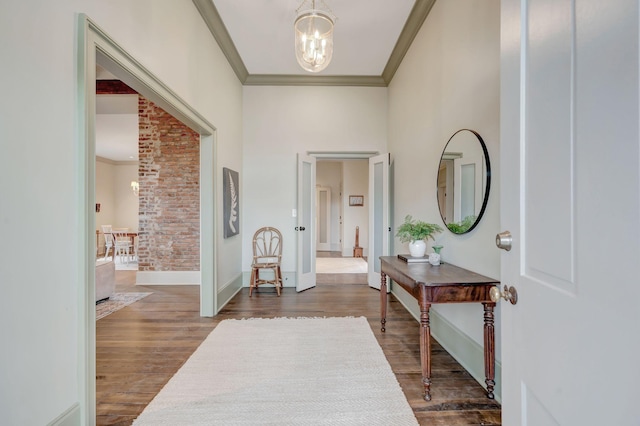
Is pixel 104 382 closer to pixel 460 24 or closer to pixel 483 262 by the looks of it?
pixel 483 262

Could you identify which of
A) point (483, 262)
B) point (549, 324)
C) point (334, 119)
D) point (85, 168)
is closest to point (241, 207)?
point (334, 119)

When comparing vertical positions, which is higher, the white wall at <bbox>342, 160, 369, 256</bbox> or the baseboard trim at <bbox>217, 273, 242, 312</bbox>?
the white wall at <bbox>342, 160, 369, 256</bbox>

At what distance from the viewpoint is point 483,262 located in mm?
2059

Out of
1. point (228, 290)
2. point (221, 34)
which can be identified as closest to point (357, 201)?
point (228, 290)

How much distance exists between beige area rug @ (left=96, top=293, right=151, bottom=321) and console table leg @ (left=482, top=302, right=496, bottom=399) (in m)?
3.88

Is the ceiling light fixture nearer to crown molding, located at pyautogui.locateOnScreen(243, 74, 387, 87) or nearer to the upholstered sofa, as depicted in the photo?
crown molding, located at pyautogui.locateOnScreen(243, 74, 387, 87)

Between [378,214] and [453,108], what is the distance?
7.82ft

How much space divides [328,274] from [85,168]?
4754 millimetres

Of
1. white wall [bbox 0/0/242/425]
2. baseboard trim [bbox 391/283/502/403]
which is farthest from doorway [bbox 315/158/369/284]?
white wall [bbox 0/0/242/425]

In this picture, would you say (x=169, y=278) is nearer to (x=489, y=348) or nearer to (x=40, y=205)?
(x=40, y=205)

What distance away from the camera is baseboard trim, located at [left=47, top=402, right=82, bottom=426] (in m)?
1.36

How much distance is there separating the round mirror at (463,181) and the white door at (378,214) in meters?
1.75

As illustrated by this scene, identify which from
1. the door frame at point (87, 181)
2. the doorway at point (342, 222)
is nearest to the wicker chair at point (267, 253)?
the doorway at point (342, 222)

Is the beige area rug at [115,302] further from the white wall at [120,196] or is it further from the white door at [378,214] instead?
the white wall at [120,196]
